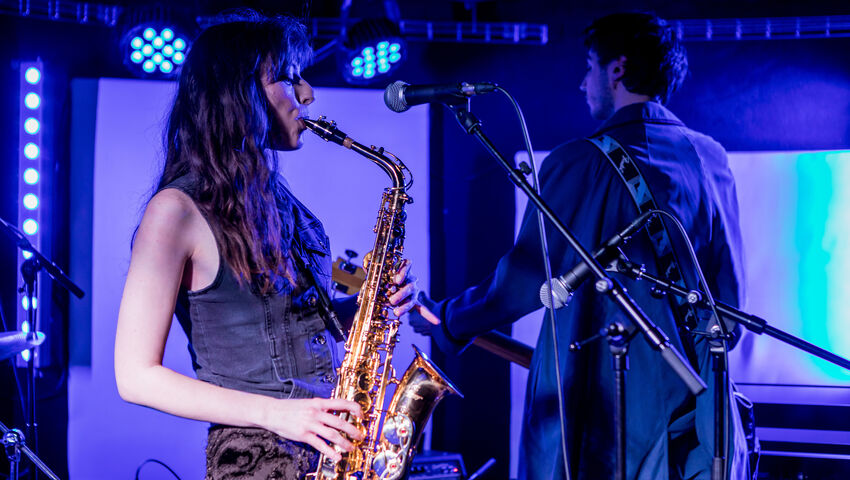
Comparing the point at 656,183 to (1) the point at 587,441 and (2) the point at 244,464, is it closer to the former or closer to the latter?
(1) the point at 587,441

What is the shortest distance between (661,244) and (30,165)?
3.55m

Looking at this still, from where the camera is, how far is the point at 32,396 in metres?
3.62

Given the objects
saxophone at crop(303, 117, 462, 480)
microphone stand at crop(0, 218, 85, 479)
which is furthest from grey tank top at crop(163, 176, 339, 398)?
microphone stand at crop(0, 218, 85, 479)

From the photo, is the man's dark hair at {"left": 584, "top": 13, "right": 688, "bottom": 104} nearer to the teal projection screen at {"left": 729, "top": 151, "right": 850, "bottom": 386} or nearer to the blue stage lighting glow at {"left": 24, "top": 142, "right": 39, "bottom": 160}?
the teal projection screen at {"left": 729, "top": 151, "right": 850, "bottom": 386}

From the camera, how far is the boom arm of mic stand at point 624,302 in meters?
1.56

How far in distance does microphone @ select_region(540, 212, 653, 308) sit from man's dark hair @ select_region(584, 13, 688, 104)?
107 centimetres

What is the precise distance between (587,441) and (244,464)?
3.98ft

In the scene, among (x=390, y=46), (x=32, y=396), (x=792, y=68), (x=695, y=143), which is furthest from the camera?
(x=792, y=68)

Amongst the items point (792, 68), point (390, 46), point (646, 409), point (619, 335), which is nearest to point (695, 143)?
point (646, 409)

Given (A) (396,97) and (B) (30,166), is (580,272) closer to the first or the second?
(A) (396,97)

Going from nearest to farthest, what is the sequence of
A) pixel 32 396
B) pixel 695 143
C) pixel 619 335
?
pixel 619 335 < pixel 695 143 < pixel 32 396

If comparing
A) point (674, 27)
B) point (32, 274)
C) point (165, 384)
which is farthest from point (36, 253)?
point (674, 27)

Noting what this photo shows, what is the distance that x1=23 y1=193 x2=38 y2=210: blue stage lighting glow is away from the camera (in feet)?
13.2

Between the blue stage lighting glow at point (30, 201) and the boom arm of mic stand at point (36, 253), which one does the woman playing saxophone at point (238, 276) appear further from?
the blue stage lighting glow at point (30, 201)
